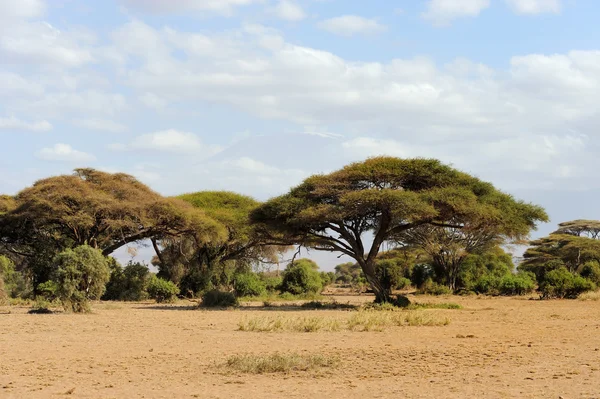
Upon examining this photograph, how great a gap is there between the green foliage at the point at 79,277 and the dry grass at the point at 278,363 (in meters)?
11.3

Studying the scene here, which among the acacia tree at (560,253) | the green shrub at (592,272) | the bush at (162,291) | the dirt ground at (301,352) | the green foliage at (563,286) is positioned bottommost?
the dirt ground at (301,352)

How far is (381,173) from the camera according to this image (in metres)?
27.5

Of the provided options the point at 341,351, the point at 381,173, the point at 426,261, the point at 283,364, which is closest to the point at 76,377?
the point at 283,364

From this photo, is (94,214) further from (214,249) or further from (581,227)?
(581,227)

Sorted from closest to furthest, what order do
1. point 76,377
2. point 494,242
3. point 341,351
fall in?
point 76,377, point 341,351, point 494,242

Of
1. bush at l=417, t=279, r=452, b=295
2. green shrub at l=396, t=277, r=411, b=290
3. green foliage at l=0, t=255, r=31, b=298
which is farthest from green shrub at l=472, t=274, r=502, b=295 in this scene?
green foliage at l=0, t=255, r=31, b=298

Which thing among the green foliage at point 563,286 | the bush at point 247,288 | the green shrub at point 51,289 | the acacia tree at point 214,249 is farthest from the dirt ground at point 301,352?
the acacia tree at point 214,249

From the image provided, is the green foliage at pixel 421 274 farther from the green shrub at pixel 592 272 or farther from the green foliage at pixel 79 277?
the green foliage at pixel 79 277

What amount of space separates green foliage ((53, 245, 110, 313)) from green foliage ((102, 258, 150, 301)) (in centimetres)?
1134

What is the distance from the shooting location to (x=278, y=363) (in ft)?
36.4

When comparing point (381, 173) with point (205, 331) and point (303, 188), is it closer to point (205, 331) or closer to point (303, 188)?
point (303, 188)

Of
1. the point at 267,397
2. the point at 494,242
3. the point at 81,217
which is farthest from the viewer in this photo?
the point at 494,242

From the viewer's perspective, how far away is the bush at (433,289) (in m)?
41.2

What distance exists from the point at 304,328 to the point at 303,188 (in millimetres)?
13006
